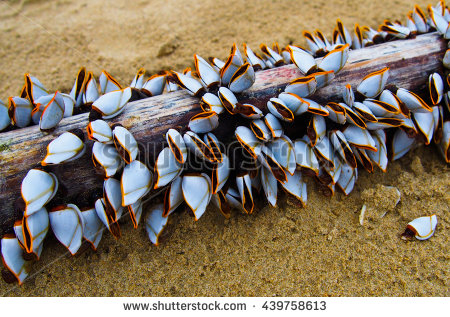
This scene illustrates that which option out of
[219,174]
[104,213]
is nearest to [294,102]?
[219,174]

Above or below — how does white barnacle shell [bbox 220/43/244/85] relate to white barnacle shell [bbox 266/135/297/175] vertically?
above

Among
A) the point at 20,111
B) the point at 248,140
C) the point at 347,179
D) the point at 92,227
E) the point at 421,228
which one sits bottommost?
the point at 421,228

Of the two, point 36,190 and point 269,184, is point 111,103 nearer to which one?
point 36,190

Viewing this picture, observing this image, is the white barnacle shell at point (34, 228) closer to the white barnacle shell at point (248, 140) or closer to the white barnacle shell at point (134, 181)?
the white barnacle shell at point (134, 181)

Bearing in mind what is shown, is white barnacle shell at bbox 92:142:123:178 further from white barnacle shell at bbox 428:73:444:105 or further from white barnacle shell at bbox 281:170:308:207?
white barnacle shell at bbox 428:73:444:105

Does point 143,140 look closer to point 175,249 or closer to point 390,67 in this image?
point 175,249

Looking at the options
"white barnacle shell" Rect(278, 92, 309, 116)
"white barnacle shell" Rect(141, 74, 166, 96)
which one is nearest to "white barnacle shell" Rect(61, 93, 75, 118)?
"white barnacle shell" Rect(141, 74, 166, 96)
